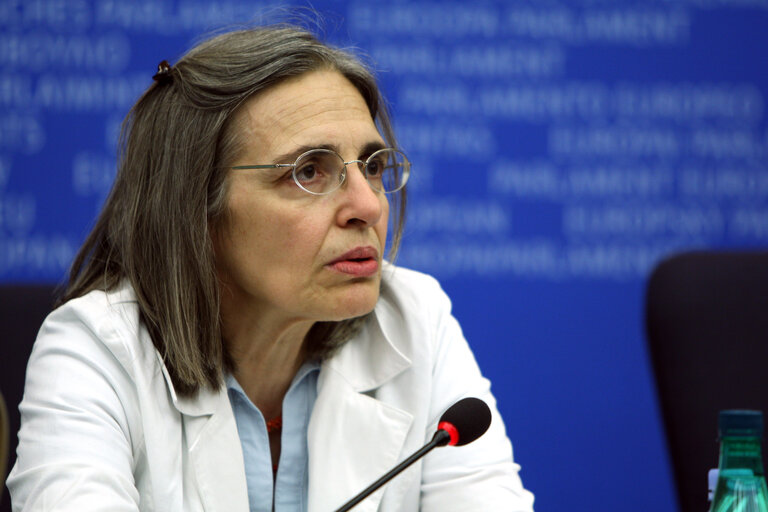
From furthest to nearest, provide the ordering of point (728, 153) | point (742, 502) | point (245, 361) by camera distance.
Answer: point (728, 153), point (245, 361), point (742, 502)

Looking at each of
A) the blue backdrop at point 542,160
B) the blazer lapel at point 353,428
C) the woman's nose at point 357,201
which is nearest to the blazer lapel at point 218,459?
the blazer lapel at point 353,428

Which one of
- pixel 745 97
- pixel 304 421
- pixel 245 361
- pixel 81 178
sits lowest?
pixel 304 421

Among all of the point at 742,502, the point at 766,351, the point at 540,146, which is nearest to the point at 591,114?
the point at 540,146

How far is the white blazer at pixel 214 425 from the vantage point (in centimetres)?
126

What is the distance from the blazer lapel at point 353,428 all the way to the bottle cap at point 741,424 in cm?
74

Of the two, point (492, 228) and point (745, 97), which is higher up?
point (745, 97)

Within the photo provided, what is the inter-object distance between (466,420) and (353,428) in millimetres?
514

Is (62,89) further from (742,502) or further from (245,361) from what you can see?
(742,502)

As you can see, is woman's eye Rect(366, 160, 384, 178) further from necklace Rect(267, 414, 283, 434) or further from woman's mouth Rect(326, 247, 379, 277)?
necklace Rect(267, 414, 283, 434)

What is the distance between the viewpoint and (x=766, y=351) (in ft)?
5.43

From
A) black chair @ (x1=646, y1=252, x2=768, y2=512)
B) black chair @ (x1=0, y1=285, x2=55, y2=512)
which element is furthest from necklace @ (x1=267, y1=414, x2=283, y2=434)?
black chair @ (x1=646, y1=252, x2=768, y2=512)

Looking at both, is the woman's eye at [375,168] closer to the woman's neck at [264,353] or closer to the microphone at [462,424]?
the woman's neck at [264,353]

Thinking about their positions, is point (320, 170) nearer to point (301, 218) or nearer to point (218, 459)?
point (301, 218)

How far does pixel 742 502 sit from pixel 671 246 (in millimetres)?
2059
